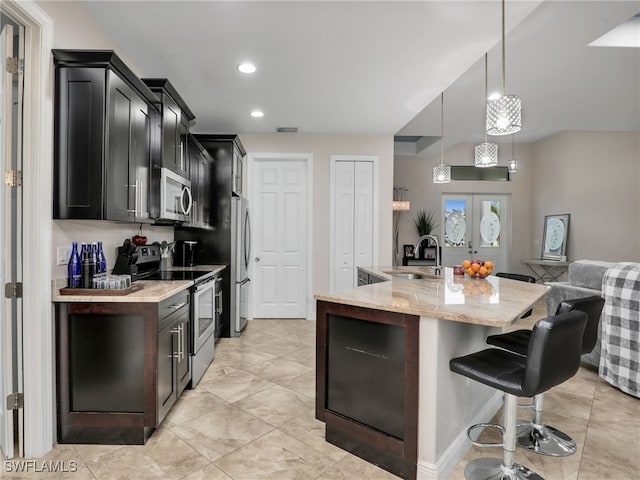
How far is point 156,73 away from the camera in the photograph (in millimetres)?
3393

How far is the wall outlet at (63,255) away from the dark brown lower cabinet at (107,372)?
28cm

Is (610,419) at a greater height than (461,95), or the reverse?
(461,95)

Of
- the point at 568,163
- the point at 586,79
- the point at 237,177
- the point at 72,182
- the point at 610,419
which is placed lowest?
the point at 610,419

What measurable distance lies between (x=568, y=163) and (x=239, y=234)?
19.5 ft

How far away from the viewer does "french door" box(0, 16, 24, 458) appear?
77.2 inches

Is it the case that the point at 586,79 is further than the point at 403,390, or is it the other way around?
the point at 586,79

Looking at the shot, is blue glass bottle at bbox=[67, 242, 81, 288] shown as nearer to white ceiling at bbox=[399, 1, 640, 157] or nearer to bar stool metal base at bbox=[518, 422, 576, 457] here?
bar stool metal base at bbox=[518, 422, 576, 457]

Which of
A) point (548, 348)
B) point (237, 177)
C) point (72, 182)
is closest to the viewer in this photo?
point (548, 348)

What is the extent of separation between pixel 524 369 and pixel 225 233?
11.8 feet

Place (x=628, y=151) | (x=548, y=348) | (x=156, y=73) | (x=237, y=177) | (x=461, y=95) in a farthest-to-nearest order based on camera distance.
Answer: (x=628, y=151) < (x=237, y=177) < (x=461, y=95) < (x=156, y=73) < (x=548, y=348)

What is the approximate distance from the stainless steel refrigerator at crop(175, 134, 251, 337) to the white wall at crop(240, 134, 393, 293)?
0.93 m


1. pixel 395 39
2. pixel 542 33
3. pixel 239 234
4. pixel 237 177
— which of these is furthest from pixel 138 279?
pixel 542 33

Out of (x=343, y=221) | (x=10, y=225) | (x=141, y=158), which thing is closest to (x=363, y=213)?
(x=343, y=221)

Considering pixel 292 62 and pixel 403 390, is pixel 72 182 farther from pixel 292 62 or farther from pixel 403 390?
pixel 403 390
